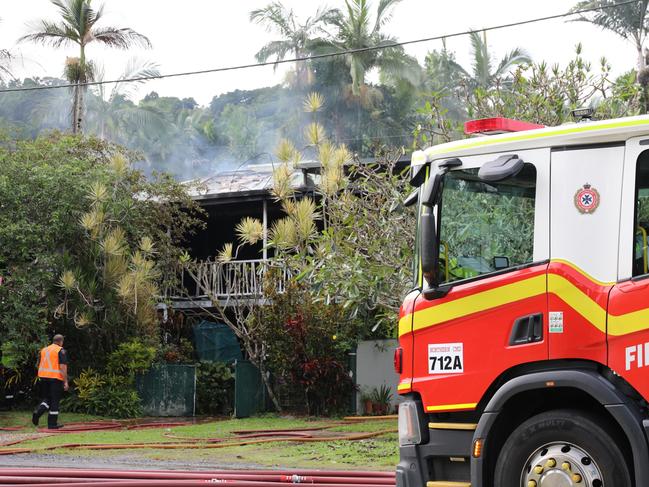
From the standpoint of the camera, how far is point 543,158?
6.88m

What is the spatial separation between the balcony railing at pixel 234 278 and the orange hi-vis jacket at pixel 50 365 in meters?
3.52

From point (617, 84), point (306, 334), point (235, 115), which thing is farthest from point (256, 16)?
point (617, 84)

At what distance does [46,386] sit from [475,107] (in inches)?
377

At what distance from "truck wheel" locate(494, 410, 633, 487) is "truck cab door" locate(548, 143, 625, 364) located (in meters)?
0.45

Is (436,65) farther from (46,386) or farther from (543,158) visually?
(543,158)

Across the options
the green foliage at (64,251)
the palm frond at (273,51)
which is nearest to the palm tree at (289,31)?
the palm frond at (273,51)

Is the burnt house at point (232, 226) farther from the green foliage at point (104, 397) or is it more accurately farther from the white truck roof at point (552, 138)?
the white truck roof at point (552, 138)

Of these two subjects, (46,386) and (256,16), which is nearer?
(46,386)

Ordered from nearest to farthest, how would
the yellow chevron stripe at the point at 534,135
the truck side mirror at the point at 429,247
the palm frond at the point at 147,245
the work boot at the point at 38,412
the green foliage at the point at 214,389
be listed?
the yellow chevron stripe at the point at 534,135, the truck side mirror at the point at 429,247, the work boot at the point at 38,412, the palm frond at the point at 147,245, the green foliage at the point at 214,389

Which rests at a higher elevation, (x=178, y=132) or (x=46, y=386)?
(x=178, y=132)

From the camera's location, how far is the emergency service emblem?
21.8 feet

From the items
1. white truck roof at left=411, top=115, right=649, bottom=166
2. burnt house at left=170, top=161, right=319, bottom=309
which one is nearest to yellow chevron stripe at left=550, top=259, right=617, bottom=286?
white truck roof at left=411, top=115, right=649, bottom=166

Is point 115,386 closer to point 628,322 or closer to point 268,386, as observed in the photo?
point 268,386

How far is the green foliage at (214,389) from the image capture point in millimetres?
21844
